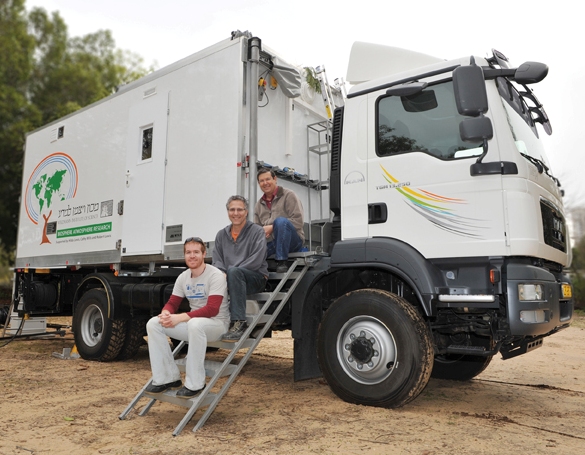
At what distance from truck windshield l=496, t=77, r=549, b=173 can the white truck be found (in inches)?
0.9

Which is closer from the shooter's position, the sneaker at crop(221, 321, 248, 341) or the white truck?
the white truck

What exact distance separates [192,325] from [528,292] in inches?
102

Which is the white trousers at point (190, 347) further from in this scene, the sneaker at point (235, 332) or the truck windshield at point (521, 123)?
the truck windshield at point (521, 123)

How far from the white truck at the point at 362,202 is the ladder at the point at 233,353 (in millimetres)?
168

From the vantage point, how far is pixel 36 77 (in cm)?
2014

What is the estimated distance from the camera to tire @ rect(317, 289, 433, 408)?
13.6 ft

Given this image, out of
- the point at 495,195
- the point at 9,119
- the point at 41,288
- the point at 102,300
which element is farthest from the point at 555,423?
the point at 9,119

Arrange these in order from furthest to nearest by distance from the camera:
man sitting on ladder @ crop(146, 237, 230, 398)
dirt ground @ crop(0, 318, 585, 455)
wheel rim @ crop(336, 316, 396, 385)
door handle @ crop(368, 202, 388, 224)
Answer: door handle @ crop(368, 202, 388, 224)
wheel rim @ crop(336, 316, 396, 385)
man sitting on ladder @ crop(146, 237, 230, 398)
dirt ground @ crop(0, 318, 585, 455)

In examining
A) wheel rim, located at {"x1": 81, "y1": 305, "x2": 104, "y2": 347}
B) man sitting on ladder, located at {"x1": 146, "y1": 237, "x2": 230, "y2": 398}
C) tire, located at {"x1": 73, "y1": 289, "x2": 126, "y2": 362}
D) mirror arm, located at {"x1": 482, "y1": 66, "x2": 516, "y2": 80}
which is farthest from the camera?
wheel rim, located at {"x1": 81, "y1": 305, "x2": 104, "y2": 347}

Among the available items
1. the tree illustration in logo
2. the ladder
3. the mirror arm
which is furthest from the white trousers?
the tree illustration in logo

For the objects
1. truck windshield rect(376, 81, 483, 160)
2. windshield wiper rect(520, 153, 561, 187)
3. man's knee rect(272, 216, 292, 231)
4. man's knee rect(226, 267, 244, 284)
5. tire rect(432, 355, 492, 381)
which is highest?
truck windshield rect(376, 81, 483, 160)

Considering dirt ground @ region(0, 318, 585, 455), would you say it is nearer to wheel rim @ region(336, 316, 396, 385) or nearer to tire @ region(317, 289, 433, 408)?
tire @ region(317, 289, 433, 408)

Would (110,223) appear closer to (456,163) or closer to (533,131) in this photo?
(456,163)

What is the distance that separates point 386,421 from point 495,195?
77.3 inches
